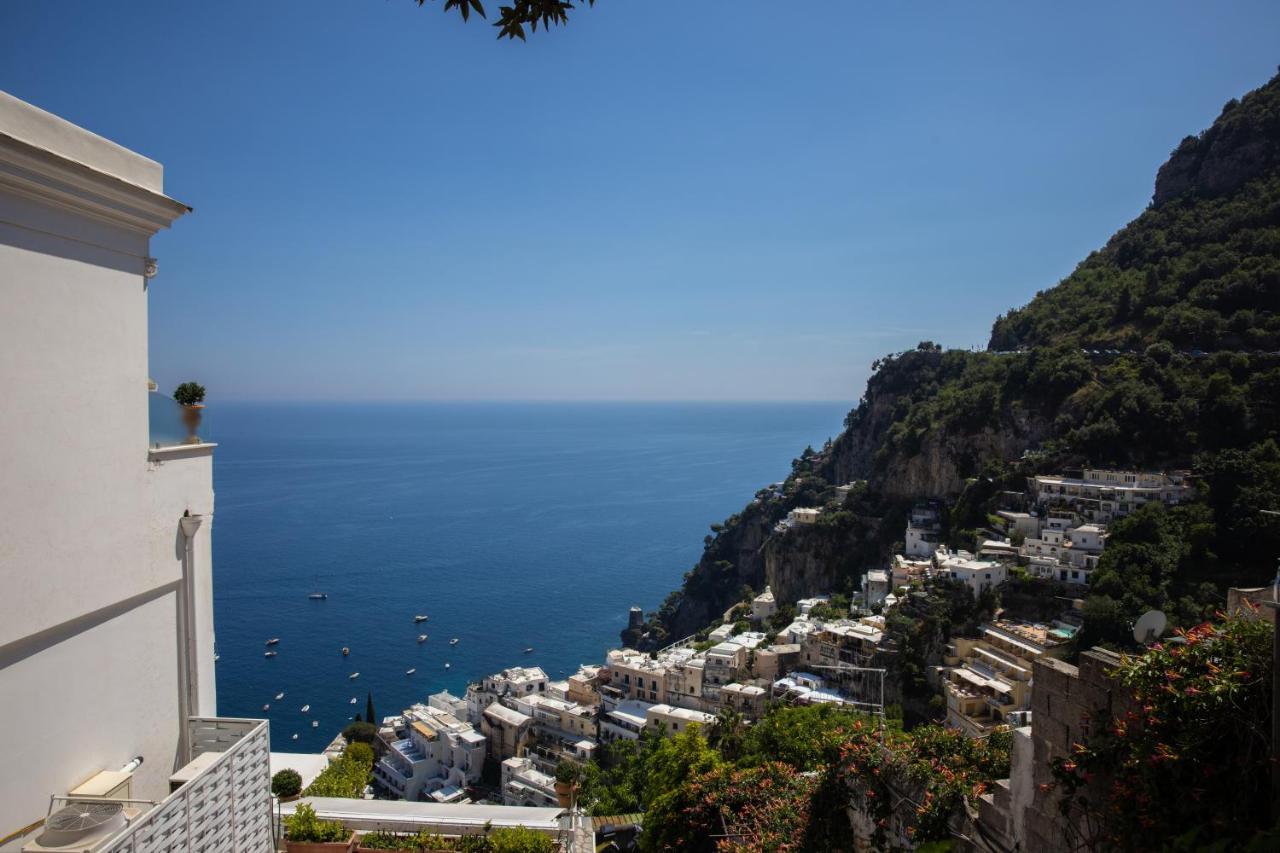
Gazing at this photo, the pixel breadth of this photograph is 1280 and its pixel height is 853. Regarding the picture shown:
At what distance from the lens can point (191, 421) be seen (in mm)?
4289

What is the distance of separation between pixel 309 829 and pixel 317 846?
8.4 inches

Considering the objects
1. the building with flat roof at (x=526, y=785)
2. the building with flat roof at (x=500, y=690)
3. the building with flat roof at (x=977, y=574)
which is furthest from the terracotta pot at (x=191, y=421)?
the building with flat roof at (x=977, y=574)

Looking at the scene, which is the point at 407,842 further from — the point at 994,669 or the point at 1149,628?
the point at 994,669

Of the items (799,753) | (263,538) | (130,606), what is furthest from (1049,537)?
(263,538)

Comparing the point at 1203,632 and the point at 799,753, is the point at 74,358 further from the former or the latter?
the point at 799,753

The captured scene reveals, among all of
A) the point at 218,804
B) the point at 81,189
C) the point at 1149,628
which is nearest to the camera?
the point at 81,189

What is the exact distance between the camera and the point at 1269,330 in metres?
35.2

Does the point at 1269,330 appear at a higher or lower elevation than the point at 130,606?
higher

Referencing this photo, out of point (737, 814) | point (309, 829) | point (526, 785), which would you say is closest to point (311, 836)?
point (309, 829)

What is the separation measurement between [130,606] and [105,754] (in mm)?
720

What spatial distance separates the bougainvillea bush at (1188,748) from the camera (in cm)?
277

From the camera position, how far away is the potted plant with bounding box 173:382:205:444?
4262mm

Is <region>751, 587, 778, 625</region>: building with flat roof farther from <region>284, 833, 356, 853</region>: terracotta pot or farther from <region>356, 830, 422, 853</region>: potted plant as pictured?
<region>284, 833, 356, 853</region>: terracotta pot

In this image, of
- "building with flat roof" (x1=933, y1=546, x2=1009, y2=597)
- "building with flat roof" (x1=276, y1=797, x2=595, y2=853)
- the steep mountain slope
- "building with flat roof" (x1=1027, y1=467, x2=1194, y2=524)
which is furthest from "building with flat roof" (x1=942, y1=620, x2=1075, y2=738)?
"building with flat roof" (x1=276, y1=797, x2=595, y2=853)
